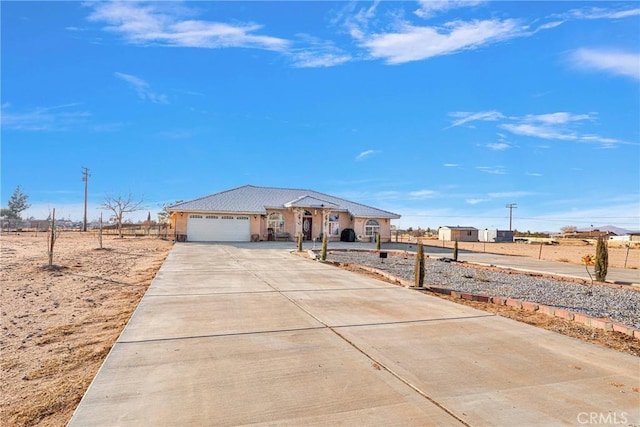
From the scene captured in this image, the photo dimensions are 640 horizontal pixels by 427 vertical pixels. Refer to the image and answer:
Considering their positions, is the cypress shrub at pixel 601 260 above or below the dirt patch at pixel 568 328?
above

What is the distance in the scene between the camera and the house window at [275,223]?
30.7 m

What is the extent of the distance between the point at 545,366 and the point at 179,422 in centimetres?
374

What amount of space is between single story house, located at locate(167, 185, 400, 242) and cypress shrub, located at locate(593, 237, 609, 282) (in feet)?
61.5

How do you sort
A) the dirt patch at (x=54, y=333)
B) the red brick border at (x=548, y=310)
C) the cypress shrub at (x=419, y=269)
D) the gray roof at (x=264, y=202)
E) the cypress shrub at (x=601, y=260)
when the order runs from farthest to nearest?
1. the gray roof at (x=264, y=202)
2. the cypress shrub at (x=601, y=260)
3. the cypress shrub at (x=419, y=269)
4. the red brick border at (x=548, y=310)
5. the dirt patch at (x=54, y=333)

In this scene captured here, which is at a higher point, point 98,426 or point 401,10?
point 401,10

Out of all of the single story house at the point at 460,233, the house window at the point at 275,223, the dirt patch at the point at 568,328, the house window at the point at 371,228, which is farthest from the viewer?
the single story house at the point at 460,233

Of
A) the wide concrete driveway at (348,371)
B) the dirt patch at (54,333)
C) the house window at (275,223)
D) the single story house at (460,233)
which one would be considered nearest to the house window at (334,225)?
the house window at (275,223)

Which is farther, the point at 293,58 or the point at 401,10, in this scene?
the point at 293,58

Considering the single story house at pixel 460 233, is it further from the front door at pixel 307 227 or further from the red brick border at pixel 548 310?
the red brick border at pixel 548 310

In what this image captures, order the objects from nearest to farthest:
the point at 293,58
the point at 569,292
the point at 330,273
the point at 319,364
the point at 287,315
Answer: the point at 319,364 < the point at 287,315 < the point at 569,292 < the point at 330,273 < the point at 293,58

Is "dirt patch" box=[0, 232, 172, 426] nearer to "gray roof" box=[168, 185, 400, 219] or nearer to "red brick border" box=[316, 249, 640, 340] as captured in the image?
"red brick border" box=[316, 249, 640, 340]

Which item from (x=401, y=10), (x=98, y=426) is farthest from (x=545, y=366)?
(x=401, y=10)

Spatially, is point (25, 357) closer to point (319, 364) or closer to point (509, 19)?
point (319, 364)

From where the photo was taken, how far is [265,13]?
12492 millimetres
